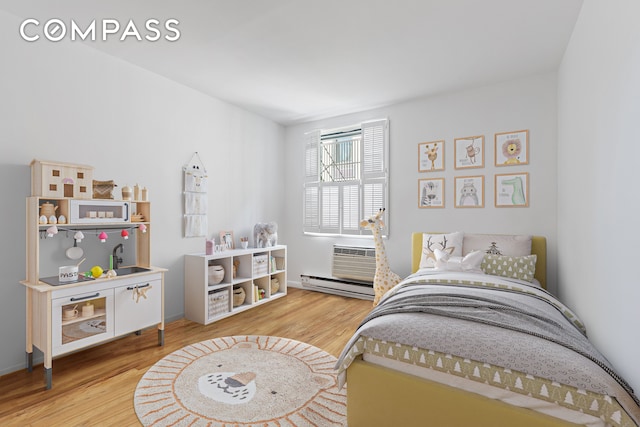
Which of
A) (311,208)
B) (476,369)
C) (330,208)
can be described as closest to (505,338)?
(476,369)

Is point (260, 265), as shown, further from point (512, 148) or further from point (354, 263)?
point (512, 148)

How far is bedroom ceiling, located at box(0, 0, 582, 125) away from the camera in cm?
225

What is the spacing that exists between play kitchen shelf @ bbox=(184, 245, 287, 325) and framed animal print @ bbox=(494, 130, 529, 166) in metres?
2.98

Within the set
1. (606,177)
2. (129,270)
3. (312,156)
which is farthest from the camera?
(312,156)

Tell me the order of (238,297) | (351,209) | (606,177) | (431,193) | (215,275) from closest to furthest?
(606,177) → (215,275) → (238,297) → (431,193) → (351,209)

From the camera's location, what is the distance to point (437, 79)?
11.3 ft

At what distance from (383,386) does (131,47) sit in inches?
131

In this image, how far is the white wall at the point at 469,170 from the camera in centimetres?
329

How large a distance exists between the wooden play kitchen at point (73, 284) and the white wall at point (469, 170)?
2.73 metres

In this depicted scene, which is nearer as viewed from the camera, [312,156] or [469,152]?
[469,152]

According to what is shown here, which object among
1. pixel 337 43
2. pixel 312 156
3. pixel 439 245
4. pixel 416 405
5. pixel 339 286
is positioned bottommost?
pixel 339 286

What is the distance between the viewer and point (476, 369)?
145 cm

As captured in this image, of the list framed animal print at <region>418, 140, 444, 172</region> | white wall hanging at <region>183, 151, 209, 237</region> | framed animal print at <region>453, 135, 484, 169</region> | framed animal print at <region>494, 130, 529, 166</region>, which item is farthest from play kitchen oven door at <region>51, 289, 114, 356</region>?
framed animal print at <region>494, 130, 529, 166</region>

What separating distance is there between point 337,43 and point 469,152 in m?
2.03
